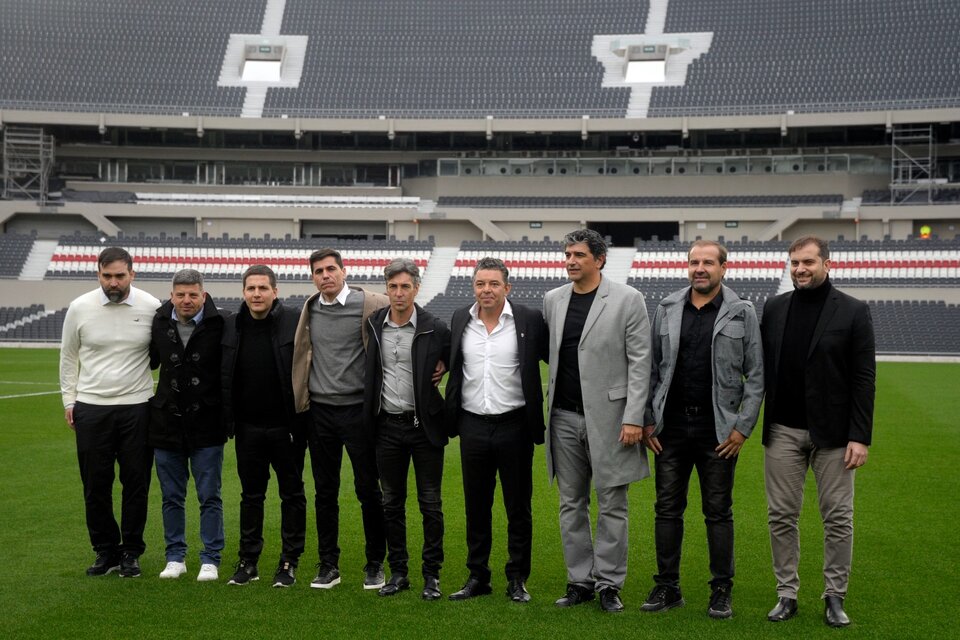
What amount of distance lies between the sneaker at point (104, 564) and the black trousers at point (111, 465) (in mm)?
37

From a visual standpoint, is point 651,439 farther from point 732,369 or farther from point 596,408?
point 732,369

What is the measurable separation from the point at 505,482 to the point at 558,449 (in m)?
0.43

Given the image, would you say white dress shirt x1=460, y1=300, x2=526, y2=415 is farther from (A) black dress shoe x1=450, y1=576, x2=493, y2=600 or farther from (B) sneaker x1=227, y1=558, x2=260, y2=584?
(B) sneaker x1=227, y1=558, x2=260, y2=584

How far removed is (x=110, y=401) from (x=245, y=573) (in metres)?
1.59

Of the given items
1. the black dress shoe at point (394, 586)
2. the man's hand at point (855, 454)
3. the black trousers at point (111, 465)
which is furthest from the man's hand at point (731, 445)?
the black trousers at point (111, 465)

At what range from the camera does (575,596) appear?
627cm

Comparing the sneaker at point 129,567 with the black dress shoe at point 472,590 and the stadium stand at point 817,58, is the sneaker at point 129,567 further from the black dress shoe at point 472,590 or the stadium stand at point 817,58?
the stadium stand at point 817,58

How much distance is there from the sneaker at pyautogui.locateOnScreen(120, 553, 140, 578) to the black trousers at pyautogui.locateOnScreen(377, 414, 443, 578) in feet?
6.04

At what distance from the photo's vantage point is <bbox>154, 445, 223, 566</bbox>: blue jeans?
6.91m

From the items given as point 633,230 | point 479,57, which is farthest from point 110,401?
point 479,57

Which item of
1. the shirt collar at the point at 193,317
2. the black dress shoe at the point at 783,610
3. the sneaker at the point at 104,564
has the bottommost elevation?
the sneaker at the point at 104,564

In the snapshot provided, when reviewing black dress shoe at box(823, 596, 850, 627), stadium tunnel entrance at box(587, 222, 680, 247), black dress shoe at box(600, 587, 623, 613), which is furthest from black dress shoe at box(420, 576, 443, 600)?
stadium tunnel entrance at box(587, 222, 680, 247)

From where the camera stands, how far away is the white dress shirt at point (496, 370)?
250 inches

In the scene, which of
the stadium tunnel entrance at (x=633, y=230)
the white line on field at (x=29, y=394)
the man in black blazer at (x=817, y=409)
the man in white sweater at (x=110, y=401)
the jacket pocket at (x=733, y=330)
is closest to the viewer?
the man in black blazer at (x=817, y=409)
